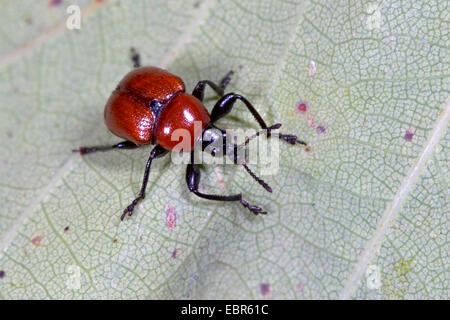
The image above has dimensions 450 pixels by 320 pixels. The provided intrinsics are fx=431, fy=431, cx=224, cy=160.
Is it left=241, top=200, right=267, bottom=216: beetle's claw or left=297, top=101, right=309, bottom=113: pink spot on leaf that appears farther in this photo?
left=297, top=101, right=309, bottom=113: pink spot on leaf

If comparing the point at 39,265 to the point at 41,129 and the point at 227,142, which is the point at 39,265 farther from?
the point at 227,142

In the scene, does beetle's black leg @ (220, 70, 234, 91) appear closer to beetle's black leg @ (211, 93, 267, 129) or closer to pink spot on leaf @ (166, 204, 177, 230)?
beetle's black leg @ (211, 93, 267, 129)

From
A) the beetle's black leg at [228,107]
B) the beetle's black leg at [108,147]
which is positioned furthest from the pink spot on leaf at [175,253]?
the beetle's black leg at [228,107]

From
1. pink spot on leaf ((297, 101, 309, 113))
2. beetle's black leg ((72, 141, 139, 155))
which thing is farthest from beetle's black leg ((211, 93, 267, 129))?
beetle's black leg ((72, 141, 139, 155))

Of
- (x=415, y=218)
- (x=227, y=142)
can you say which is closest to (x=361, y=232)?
(x=415, y=218)

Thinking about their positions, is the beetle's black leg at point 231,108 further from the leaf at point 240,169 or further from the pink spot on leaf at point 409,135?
the pink spot on leaf at point 409,135

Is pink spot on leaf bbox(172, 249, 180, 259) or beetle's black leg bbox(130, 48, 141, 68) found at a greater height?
beetle's black leg bbox(130, 48, 141, 68)

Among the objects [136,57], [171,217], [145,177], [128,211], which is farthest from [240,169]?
[136,57]
